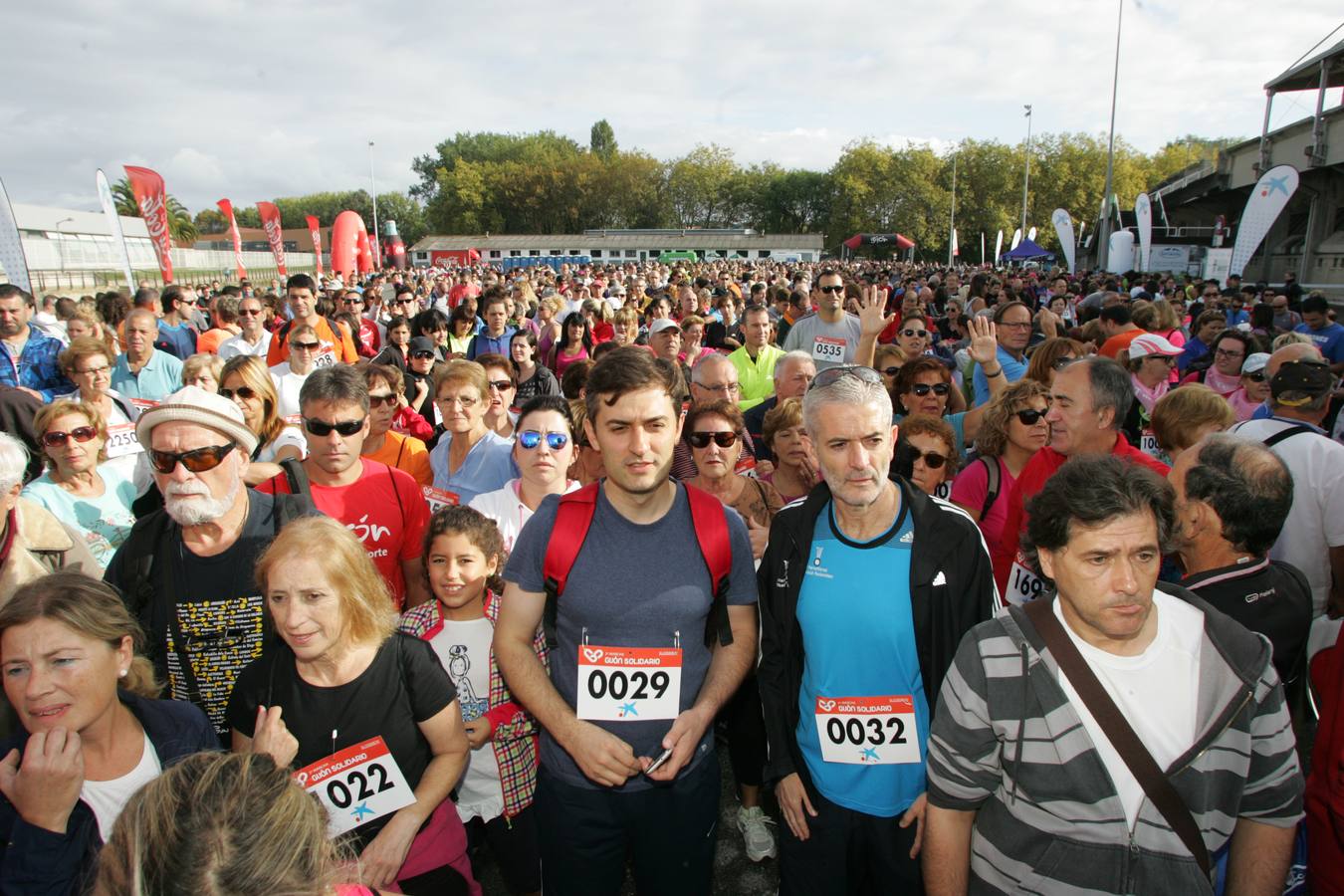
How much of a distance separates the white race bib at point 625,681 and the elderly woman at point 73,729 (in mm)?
1078

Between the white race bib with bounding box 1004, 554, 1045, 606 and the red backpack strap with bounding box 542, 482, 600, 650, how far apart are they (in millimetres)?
1873

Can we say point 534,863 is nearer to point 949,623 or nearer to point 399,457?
point 949,623

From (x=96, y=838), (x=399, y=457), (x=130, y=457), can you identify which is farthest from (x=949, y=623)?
(x=130, y=457)

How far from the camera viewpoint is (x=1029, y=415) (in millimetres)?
3377

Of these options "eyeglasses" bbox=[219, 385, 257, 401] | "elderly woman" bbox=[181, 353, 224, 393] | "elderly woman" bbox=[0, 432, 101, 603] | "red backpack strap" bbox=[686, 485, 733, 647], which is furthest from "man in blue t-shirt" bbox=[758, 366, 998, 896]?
"elderly woman" bbox=[181, 353, 224, 393]

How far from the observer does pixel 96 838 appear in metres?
1.80

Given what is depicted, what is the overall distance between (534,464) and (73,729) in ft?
5.79

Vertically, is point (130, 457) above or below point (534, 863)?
above

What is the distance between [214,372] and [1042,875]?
191 inches

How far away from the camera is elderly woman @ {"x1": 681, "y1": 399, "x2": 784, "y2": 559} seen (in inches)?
131

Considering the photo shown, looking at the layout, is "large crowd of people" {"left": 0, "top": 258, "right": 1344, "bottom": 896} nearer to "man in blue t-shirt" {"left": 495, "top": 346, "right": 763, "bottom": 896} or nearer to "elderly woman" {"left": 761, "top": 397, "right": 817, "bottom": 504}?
"man in blue t-shirt" {"left": 495, "top": 346, "right": 763, "bottom": 896}

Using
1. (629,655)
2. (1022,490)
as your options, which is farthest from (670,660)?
(1022,490)

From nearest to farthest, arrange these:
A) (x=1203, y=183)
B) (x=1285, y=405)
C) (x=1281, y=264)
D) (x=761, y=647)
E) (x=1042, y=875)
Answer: (x=1042, y=875) < (x=761, y=647) < (x=1285, y=405) < (x=1281, y=264) < (x=1203, y=183)

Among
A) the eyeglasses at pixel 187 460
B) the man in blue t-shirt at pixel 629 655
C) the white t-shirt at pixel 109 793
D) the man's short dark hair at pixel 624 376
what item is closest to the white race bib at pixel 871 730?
the man in blue t-shirt at pixel 629 655
